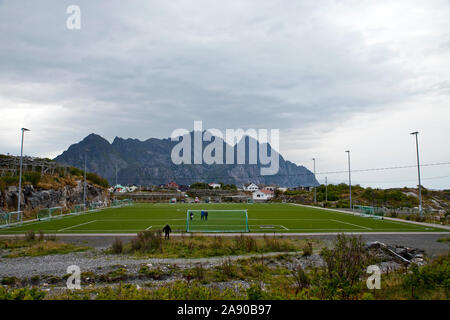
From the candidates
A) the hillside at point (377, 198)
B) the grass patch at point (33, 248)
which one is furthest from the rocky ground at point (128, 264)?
the hillside at point (377, 198)

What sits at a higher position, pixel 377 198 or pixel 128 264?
pixel 377 198

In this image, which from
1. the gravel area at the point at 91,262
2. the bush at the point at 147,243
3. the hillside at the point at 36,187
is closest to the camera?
the gravel area at the point at 91,262

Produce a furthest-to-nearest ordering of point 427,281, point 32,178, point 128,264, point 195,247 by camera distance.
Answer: point 32,178
point 195,247
point 128,264
point 427,281

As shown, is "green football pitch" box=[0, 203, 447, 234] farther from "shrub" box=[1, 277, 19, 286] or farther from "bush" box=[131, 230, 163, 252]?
"shrub" box=[1, 277, 19, 286]

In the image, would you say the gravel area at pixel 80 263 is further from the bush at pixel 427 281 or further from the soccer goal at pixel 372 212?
the soccer goal at pixel 372 212

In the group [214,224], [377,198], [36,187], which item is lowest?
[214,224]

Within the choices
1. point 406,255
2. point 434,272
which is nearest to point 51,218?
point 406,255

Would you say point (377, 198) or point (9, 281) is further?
point (377, 198)

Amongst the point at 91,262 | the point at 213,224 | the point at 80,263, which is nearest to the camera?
the point at 80,263

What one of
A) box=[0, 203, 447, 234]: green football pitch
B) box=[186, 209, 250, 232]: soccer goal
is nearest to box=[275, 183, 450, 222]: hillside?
box=[0, 203, 447, 234]: green football pitch

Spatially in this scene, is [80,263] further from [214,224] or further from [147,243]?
[214,224]

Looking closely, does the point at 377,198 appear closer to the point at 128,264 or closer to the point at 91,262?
the point at 128,264

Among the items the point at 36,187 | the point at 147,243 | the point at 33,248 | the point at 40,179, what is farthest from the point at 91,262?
the point at 40,179

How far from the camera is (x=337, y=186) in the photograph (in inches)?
3457
